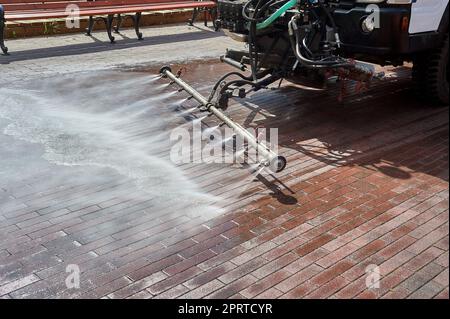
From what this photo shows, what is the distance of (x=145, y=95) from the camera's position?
25.7 ft

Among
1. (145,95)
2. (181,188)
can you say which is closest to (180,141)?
(181,188)

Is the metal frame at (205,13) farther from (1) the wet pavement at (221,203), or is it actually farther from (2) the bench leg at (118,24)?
(1) the wet pavement at (221,203)

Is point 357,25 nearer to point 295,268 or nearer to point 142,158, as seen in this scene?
point 142,158

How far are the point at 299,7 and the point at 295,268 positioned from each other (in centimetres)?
388

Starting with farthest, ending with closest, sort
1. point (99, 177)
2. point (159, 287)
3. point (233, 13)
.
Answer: point (233, 13)
point (99, 177)
point (159, 287)

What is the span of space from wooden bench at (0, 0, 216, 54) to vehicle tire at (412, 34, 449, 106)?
716 centimetres

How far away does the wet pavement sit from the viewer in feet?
11.5

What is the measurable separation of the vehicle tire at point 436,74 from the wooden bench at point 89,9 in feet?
23.5

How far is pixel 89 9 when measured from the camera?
1180 cm

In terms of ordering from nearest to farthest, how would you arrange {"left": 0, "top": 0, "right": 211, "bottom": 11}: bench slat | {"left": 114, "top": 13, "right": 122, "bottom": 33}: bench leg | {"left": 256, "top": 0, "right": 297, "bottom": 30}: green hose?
{"left": 256, "top": 0, "right": 297, "bottom": 30}: green hose, {"left": 0, "top": 0, "right": 211, "bottom": 11}: bench slat, {"left": 114, "top": 13, "right": 122, "bottom": 33}: bench leg

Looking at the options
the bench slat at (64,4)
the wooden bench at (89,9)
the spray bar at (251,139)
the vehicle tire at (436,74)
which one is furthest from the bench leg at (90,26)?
the vehicle tire at (436,74)

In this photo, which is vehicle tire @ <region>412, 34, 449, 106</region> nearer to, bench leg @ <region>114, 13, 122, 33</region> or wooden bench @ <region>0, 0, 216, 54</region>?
wooden bench @ <region>0, 0, 216, 54</region>

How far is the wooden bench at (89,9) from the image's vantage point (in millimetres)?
10683

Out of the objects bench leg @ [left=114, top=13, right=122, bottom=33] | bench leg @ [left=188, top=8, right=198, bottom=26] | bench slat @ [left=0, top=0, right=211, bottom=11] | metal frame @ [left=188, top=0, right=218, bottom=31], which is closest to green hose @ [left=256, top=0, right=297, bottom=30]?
bench slat @ [left=0, top=0, right=211, bottom=11]
